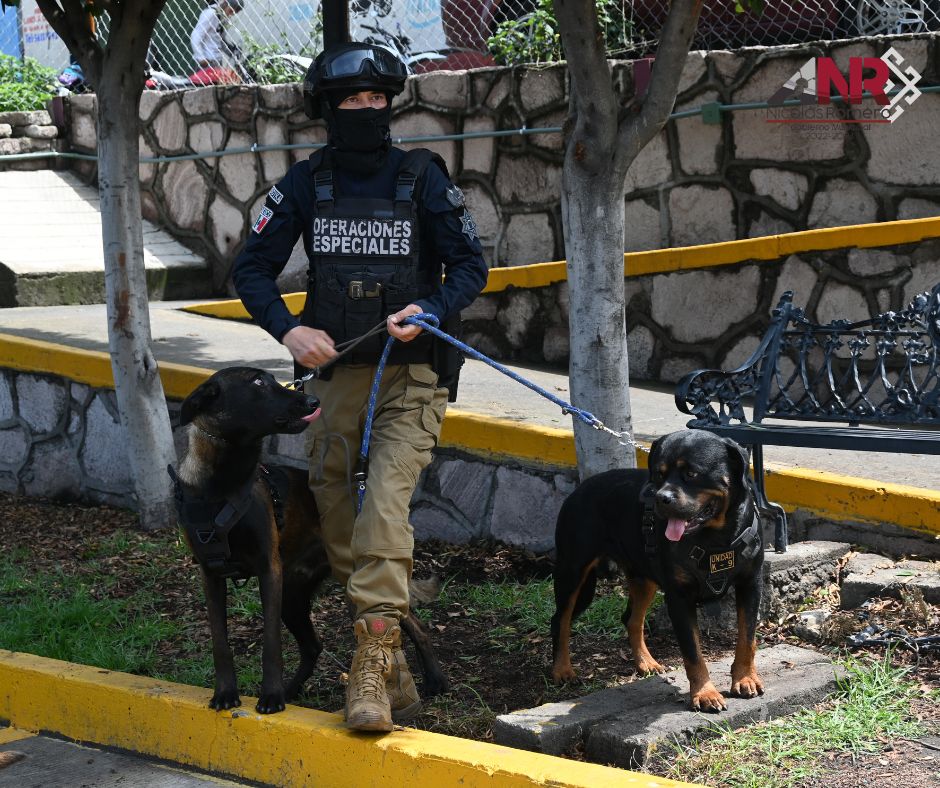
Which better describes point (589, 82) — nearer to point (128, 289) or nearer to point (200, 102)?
point (128, 289)

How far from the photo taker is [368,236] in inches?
167

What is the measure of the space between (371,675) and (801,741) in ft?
4.26

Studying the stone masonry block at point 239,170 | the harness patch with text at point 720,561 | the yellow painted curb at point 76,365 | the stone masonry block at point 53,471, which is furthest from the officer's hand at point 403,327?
the stone masonry block at point 239,170

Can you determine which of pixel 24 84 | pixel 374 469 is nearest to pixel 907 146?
pixel 374 469

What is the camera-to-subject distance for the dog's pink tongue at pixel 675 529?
3.73 m

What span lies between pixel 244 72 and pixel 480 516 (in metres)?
6.17

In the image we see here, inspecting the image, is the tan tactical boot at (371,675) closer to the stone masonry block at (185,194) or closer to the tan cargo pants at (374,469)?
the tan cargo pants at (374,469)

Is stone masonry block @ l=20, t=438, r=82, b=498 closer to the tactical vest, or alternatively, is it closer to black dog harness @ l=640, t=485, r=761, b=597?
the tactical vest

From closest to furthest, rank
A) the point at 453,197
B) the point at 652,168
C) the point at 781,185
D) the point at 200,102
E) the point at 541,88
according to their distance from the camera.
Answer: the point at 453,197
the point at 781,185
the point at 652,168
the point at 541,88
the point at 200,102

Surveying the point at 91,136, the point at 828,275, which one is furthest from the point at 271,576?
the point at 91,136

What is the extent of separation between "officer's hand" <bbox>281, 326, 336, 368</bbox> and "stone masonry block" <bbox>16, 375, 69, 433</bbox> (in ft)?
12.6

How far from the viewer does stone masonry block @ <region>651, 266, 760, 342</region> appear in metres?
7.76

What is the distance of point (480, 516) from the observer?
20.3 feet

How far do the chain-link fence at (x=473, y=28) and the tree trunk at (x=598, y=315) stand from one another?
11.2ft
